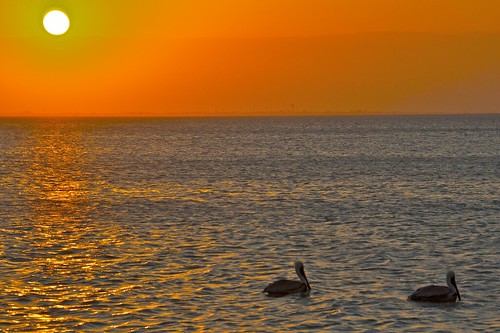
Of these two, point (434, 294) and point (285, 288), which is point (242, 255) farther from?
point (434, 294)

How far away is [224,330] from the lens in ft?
74.0

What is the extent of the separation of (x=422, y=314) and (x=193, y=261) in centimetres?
958

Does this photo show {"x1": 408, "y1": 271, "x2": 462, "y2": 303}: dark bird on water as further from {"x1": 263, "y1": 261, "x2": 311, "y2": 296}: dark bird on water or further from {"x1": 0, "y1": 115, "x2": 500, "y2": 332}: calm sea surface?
{"x1": 263, "y1": 261, "x2": 311, "y2": 296}: dark bird on water

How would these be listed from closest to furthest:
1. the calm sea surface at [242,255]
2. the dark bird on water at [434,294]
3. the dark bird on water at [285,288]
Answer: the calm sea surface at [242,255] < the dark bird on water at [434,294] < the dark bird on water at [285,288]

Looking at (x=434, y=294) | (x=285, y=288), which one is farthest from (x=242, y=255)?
(x=434, y=294)

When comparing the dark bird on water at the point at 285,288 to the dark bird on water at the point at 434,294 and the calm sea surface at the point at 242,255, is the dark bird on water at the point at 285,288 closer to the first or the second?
the calm sea surface at the point at 242,255

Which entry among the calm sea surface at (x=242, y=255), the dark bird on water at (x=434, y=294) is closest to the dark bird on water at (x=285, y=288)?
the calm sea surface at (x=242, y=255)

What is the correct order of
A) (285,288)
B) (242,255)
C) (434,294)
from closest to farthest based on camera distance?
(434,294)
(285,288)
(242,255)

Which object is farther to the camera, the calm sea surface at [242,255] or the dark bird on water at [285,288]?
the dark bird on water at [285,288]

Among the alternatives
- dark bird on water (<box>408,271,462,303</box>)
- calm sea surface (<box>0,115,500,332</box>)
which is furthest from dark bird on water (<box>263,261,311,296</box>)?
dark bird on water (<box>408,271,462,303</box>)

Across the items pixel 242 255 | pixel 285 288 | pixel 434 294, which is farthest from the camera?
pixel 242 255

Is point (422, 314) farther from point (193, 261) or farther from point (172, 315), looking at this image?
point (193, 261)

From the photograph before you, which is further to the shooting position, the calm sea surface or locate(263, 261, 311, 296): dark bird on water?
locate(263, 261, 311, 296): dark bird on water

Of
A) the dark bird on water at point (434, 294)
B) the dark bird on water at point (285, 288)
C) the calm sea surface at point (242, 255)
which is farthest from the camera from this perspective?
the dark bird on water at point (285, 288)
